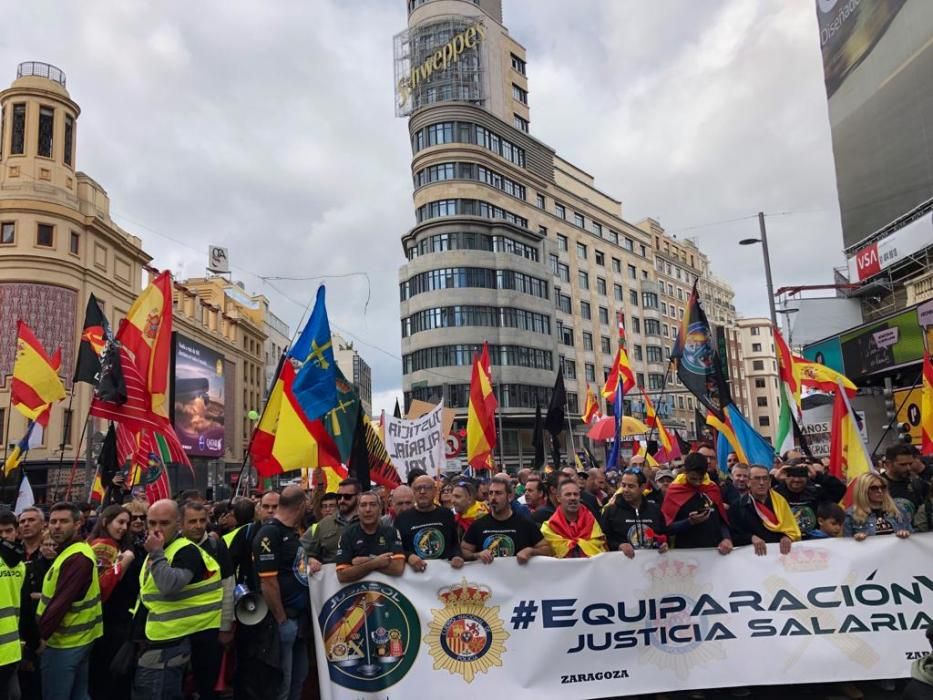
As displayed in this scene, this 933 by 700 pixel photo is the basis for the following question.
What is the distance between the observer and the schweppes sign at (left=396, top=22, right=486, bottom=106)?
60781 mm

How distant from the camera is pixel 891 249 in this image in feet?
100

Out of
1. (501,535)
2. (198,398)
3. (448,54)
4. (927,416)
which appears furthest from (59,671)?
(448,54)

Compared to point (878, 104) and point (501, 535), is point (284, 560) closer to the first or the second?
point (501, 535)

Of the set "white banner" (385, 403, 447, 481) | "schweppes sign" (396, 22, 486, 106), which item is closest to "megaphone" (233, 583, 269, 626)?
"white banner" (385, 403, 447, 481)

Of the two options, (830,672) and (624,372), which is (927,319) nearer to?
(624,372)

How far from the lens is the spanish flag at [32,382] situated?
13.0 m

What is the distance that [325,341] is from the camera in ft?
30.2

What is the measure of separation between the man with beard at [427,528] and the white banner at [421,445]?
7461mm

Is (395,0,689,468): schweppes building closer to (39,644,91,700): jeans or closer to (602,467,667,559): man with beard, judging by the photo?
(602,467,667,559): man with beard

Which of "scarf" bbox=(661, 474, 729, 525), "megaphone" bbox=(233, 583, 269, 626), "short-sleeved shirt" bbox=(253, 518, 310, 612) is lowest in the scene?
"megaphone" bbox=(233, 583, 269, 626)

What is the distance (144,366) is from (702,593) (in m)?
7.52

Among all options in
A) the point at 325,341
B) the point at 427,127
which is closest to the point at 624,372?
the point at 325,341

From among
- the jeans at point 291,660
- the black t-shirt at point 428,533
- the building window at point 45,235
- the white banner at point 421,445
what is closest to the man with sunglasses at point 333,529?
the black t-shirt at point 428,533

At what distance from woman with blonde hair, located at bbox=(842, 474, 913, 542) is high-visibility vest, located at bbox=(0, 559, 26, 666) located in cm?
682
